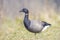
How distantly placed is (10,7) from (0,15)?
42 centimetres

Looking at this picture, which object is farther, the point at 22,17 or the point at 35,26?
the point at 22,17

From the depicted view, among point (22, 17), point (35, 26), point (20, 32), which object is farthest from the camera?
point (22, 17)

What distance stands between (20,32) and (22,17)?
1.00 metres

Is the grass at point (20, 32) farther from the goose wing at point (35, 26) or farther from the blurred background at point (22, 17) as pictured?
the goose wing at point (35, 26)

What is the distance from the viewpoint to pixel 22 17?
8422mm

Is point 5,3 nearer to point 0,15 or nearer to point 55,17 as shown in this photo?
point 0,15

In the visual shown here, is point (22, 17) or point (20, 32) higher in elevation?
point (22, 17)

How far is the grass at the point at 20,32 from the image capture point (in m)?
7.05

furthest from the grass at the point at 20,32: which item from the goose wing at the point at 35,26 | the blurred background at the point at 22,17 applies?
the goose wing at the point at 35,26

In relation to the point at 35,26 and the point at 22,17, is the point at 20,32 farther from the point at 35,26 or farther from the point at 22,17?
the point at 35,26

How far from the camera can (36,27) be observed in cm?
646

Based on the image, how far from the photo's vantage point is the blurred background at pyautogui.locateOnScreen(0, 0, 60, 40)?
7.23m

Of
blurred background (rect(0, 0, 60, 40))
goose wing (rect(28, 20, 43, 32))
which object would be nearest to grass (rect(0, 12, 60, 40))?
blurred background (rect(0, 0, 60, 40))

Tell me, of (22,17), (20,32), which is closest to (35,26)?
(20,32)
